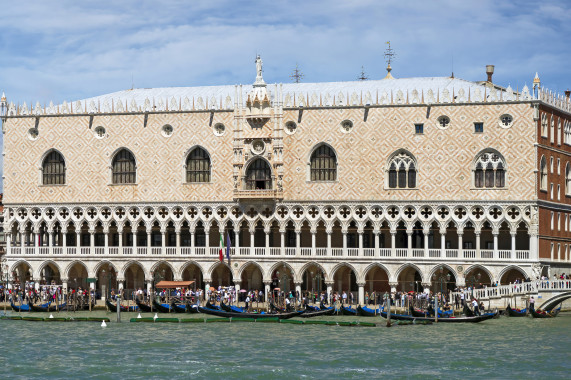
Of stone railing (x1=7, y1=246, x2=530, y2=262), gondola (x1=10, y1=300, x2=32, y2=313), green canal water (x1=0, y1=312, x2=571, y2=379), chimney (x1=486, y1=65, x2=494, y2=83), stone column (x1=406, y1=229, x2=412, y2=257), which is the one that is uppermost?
chimney (x1=486, y1=65, x2=494, y2=83)

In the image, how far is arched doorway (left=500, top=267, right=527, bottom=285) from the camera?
68.4 metres

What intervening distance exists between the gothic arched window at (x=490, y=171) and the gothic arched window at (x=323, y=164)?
7.10 m

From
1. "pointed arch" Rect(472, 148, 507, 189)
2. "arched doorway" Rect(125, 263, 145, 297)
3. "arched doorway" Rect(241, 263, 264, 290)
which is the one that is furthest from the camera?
"arched doorway" Rect(125, 263, 145, 297)

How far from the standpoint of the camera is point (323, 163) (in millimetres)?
71312

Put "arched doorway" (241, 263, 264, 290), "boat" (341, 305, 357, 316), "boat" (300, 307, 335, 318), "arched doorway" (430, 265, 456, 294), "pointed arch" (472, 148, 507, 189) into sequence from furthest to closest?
"arched doorway" (241, 263, 264, 290), "arched doorway" (430, 265, 456, 294), "pointed arch" (472, 148, 507, 189), "boat" (341, 305, 357, 316), "boat" (300, 307, 335, 318)

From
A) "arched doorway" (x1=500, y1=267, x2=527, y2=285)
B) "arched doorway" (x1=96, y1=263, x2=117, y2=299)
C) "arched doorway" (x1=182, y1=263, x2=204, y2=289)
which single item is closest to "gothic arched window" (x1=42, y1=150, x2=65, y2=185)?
"arched doorway" (x1=96, y1=263, x2=117, y2=299)

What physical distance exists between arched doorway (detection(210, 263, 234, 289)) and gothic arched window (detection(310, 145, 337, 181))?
675cm

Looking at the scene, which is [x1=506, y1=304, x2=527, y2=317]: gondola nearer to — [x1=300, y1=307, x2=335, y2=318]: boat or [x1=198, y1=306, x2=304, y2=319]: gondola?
[x1=300, y1=307, x2=335, y2=318]: boat

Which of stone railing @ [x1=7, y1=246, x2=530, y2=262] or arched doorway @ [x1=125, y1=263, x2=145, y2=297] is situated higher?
stone railing @ [x1=7, y1=246, x2=530, y2=262]

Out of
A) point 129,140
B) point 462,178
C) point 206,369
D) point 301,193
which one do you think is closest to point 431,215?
point 462,178

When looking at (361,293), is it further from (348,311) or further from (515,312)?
(515,312)

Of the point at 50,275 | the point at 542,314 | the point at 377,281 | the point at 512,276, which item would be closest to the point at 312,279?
the point at 377,281

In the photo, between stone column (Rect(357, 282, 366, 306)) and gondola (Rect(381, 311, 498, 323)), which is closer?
gondola (Rect(381, 311, 498, 323))

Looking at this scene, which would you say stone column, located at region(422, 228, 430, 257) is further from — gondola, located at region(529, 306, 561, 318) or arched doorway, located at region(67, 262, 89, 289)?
arched doorway, located at region(67, 262, 89, 289)
